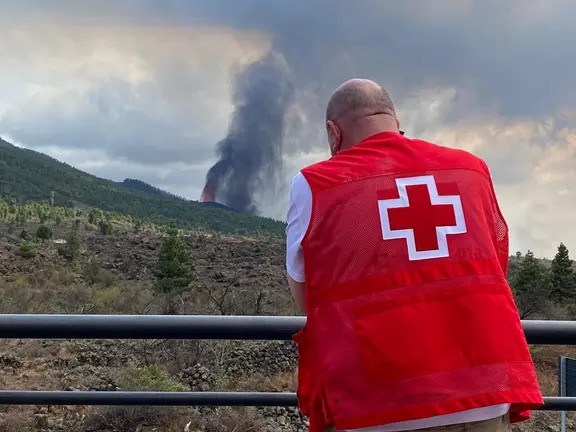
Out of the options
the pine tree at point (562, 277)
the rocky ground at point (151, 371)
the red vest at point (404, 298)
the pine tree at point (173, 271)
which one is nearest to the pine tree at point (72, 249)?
the pine tree at point (173, 271)

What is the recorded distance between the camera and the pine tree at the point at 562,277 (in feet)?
92.6

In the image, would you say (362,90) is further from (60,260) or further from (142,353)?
(60,260)

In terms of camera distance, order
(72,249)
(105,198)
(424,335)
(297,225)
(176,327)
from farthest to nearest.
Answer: (105,198) → (72,249) → (176,327) → (297,225) → (424,335)

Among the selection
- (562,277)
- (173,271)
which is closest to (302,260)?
(173,271)

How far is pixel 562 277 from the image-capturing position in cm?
2934

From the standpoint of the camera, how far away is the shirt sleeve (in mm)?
1839

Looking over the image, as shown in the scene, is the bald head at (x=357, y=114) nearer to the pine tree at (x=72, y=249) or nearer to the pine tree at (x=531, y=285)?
the pine tree at (x=531, y=285)

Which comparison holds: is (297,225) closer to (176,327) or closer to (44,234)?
(176,327)

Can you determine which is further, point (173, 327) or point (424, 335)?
point (173, 327)

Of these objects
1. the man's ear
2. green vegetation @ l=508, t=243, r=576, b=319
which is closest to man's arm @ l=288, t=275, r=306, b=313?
the man's ear

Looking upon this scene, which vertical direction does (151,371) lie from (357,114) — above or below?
below

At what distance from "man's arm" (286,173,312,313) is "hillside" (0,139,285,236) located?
81.5m

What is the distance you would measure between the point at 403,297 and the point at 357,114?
60 centimetres

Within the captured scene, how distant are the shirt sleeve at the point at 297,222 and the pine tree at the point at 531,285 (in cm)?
2291
